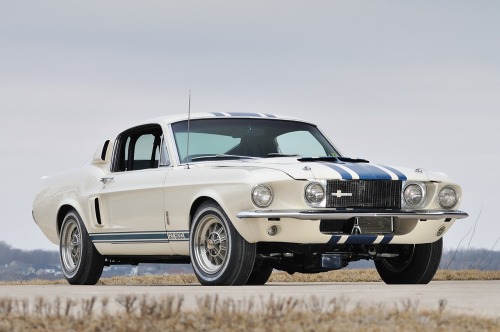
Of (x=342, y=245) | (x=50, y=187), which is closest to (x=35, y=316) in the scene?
(x=342, y=245)

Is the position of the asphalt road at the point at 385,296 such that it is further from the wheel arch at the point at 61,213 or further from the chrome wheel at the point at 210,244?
the wheel arch at the point at 61,213

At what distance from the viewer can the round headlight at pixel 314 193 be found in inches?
405

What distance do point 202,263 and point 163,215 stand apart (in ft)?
2.93

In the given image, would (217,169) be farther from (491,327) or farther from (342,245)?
(491,327)

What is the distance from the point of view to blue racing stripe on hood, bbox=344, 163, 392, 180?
10648 mm

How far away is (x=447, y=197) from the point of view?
11203 millimetres

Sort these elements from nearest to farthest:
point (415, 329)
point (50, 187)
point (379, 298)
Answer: point (415, 329) < point (379, 298) < point (50, 187)

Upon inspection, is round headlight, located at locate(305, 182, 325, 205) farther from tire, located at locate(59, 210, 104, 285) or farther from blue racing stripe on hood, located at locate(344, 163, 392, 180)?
tire, located at locate(59, 210, 104, 285)

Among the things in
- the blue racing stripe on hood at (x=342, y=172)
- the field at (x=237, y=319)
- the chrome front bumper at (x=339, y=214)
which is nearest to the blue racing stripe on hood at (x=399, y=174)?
the chrome front bumper at (x=339, y=214)

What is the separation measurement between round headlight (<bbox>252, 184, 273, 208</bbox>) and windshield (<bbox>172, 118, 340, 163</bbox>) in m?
1.35

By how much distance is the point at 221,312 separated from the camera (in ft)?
21.4

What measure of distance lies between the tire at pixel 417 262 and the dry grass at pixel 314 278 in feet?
7.19

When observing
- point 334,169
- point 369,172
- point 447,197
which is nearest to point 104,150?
point 334,169

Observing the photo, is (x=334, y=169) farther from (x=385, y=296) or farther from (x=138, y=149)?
(x=138, y=149)
